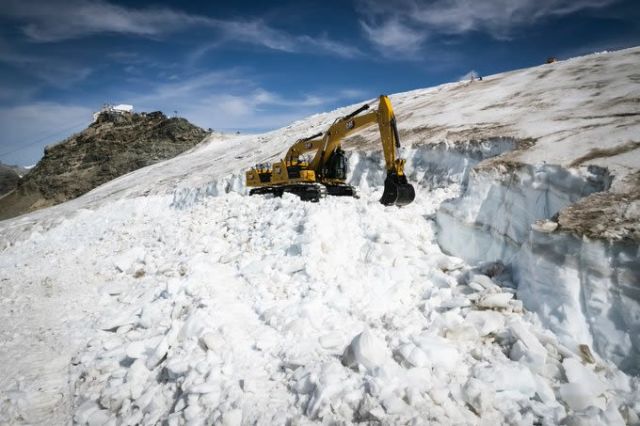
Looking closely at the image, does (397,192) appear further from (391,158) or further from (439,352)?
(439,352)

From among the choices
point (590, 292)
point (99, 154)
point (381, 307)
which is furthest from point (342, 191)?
point (99, 154)

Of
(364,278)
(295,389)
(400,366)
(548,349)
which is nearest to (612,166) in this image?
(548,349)

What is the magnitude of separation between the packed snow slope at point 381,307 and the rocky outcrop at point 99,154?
37.6 m

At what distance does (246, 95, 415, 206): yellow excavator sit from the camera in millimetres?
9484

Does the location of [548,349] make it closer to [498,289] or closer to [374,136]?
[498,289]

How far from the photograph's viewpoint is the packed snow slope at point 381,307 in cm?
379

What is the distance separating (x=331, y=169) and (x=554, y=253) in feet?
30.4

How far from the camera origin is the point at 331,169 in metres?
13.3

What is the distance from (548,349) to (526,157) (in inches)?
177

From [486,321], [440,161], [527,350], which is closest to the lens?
[527,350]

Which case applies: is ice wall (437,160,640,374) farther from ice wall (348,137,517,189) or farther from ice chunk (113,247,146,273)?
ice chunk (113,247,146,273)

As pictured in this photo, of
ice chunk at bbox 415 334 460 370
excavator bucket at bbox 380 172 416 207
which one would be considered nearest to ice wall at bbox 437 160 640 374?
ice chunk at bbox 415 334 460 370

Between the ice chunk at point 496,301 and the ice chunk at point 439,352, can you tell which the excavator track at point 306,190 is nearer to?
the ice chunk at point 496,301

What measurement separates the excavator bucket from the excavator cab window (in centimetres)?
398
